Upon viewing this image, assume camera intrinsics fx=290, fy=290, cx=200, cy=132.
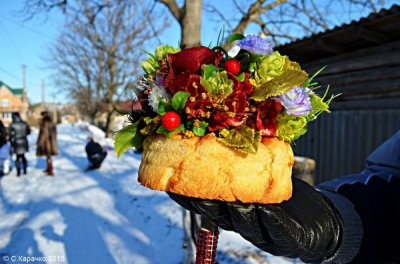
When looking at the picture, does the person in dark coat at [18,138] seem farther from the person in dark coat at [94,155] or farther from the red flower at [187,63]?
the red flower at [187,63]

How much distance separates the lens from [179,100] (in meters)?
1.10

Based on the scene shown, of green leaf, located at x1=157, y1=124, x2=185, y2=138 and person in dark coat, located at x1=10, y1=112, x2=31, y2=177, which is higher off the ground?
Answer: green leaf, located at x1=157, y1=124, x2=185, y2=138

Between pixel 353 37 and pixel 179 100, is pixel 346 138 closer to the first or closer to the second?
pixel 353 37

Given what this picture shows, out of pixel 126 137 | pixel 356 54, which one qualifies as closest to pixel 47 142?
pixel 356 54

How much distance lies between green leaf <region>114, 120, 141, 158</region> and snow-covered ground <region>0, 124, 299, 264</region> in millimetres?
2998

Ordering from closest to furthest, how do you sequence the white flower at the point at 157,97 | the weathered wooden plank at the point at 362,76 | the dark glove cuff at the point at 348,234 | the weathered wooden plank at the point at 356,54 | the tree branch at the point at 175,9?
the white flower at the point at 157,97 → the dark glove cuff at the point at 348,234 → the tree branch at the point at 175,9 → the weathered wooden plank at the point at 356,54 → the weathered wooden plank at the point at 362,76

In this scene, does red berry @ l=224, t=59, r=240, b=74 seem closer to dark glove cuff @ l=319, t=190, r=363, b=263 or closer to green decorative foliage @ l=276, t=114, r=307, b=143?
green decorative foliage @ l=276, t=114, r=307, b=143

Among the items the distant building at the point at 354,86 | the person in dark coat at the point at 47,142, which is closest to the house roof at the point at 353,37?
the distant building at the point at 354,86

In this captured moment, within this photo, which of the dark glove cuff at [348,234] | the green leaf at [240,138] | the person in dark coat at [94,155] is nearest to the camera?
the green leaf at [240,138]

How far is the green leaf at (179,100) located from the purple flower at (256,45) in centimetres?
30

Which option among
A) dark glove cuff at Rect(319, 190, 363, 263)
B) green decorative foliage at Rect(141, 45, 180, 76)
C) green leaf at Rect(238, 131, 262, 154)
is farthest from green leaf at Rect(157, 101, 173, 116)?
dark glove cuff at Rect(319, 190, 363, 263)

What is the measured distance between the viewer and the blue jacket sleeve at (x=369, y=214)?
1410 millimetres

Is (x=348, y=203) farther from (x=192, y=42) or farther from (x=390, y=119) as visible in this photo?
(x=390, y=119)

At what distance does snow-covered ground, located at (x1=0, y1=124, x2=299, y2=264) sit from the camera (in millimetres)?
3924
